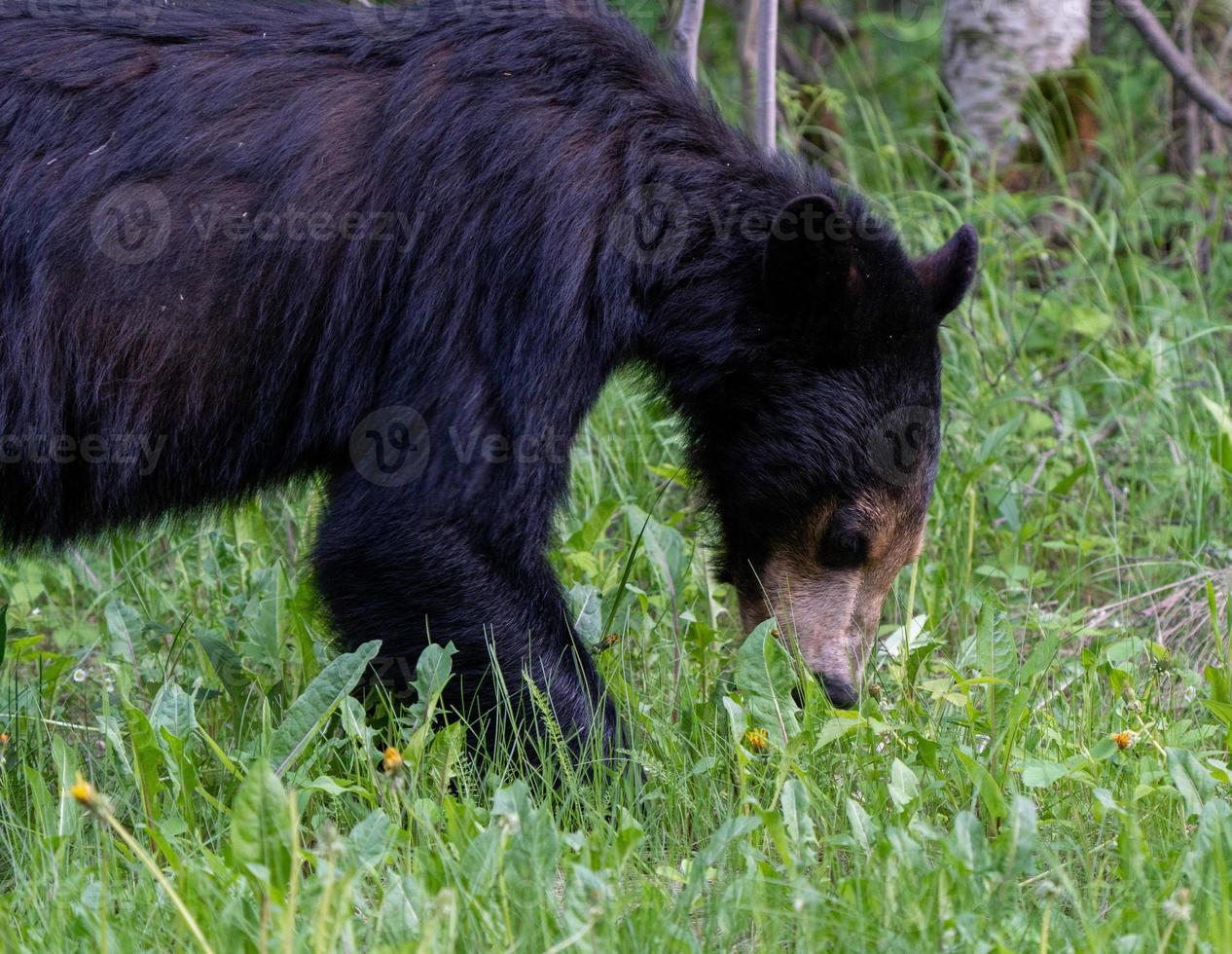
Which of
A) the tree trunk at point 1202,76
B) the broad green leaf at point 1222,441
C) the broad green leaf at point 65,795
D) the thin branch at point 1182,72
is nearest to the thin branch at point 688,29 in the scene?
the broad green leaf at point 1222,441

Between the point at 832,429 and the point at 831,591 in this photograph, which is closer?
the point at 832,429

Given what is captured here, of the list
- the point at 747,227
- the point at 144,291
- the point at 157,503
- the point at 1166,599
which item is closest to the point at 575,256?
the point at 747,227

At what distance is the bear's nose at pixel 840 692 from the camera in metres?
3.48

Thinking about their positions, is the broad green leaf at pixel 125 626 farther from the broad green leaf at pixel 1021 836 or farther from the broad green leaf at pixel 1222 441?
the broad green leaf at pixel 1222 441

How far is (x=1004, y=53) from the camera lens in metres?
6.54

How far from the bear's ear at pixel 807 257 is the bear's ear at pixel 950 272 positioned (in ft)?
1.37

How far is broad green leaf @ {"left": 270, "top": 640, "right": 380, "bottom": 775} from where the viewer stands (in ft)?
9.40

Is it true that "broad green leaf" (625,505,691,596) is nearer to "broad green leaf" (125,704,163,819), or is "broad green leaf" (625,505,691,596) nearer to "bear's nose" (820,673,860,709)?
"bear's nose" (820,673,860,709)

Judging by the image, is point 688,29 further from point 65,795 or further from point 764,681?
point 65,795

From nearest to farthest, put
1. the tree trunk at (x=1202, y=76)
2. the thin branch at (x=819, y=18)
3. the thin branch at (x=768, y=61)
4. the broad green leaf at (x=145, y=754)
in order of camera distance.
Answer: the broad green leaf at (x=145, y=754) < the thin branch at (x=768, y=61) < the tree trunk at (x=1202, y=76) < the thin branch at (x=819, y=18)

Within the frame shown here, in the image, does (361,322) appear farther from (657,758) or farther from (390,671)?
(657,758)

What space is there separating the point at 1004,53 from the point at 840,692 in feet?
13.5

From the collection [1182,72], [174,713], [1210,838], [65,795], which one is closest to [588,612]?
[174,713]

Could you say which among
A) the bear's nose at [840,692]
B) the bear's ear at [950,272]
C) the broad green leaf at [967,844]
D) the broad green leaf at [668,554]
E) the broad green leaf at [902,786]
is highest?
the bear's ear at [950,272]
